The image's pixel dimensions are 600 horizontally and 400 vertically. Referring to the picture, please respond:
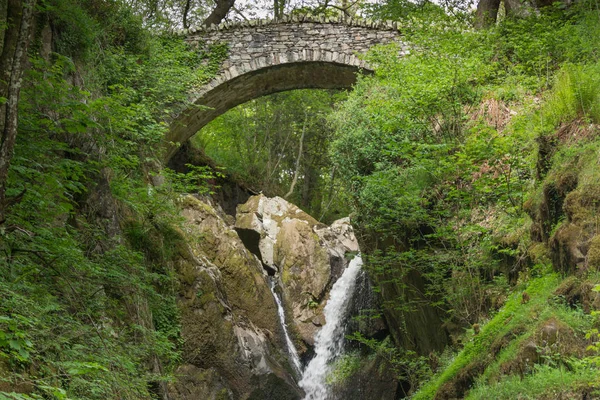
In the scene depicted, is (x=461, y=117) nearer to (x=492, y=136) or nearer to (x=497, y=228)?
(x=492, y=136)

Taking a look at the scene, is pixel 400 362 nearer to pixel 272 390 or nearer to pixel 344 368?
pixel 272 390

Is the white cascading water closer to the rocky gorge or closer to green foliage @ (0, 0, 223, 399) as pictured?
the rocky gorge

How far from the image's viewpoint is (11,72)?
4.22 metres

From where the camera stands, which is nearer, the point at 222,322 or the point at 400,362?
the point at 400,362

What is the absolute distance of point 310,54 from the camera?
1348 centimetres

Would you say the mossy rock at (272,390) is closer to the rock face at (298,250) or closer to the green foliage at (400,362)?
the green foliage at (400,362)

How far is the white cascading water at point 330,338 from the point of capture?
12656mm

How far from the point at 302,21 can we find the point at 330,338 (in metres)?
6.96

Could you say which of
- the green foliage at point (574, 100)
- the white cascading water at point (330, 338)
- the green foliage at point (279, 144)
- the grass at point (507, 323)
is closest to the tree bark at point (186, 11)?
the green foliage at point (279, 144)

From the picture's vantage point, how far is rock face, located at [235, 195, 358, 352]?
1420 centimetres

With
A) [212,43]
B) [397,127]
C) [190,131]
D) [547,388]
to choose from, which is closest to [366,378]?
[397,127]

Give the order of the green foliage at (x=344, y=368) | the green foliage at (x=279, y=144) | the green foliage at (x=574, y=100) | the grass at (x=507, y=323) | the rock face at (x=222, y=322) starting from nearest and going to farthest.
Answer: the grass at (x=507, y=323), the green foliage at (x=574, y=100), the rock face at (x=222, y=322), the green foliage at (x=344, y=368), the green foliage at (x=279, y=144)

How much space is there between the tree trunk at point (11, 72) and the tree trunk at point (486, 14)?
33.2 feet

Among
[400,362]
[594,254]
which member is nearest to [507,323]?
[594,254]
